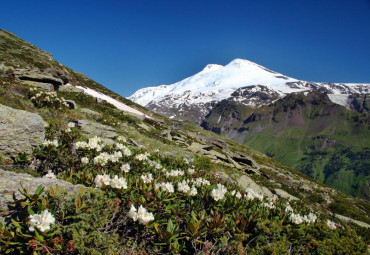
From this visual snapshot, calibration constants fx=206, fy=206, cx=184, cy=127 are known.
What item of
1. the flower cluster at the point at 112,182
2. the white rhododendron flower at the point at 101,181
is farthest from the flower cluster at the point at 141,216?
the white rhododendron flower at the point at 101,181

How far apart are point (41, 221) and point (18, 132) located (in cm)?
448

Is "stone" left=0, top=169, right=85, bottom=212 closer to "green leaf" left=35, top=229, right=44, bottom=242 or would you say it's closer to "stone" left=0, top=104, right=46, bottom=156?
"green leaf" left=35, top=229, right=44, bottom=242

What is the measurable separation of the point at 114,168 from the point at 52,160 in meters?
1.84

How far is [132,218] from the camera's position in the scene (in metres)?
3.79

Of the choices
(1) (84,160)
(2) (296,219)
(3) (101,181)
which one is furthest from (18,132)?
(2) (296,219)

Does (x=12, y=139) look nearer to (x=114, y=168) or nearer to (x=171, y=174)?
(x=114, y=168)

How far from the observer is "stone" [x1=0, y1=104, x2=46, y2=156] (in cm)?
571

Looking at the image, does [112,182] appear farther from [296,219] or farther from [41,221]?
[296,219]

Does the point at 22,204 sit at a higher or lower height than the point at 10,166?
higher

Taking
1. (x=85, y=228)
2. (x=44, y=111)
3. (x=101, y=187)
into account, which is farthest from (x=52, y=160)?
(x=44, y=111)

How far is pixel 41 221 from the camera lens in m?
2.88

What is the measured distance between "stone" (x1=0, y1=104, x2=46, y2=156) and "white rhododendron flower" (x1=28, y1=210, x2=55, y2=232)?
12.9ft

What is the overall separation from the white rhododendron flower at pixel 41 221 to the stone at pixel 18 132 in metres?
3.94

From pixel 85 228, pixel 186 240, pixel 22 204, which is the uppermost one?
pixel 22 204
